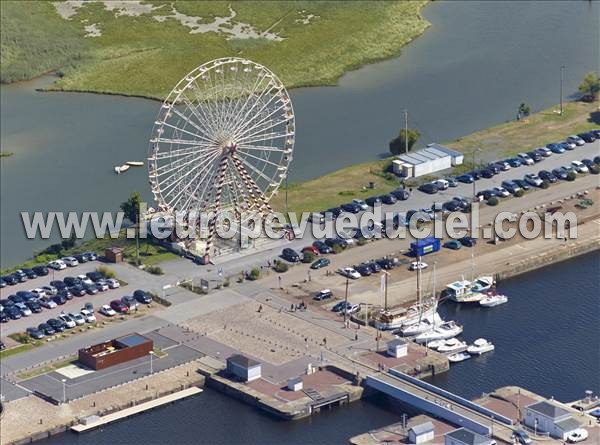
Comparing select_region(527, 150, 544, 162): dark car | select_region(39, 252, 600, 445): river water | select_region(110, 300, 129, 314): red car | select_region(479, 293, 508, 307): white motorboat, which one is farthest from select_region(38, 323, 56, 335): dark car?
select_region(527, 150, 544, 162): dark car

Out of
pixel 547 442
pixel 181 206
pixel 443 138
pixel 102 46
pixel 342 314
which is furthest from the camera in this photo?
pixel 102 46

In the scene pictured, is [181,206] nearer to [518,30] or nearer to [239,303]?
[239,303]

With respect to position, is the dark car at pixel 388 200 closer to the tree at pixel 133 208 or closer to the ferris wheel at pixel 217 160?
the ferris wheel at pixel 217 160

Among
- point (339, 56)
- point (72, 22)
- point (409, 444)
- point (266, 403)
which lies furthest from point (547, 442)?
point (72, 22)

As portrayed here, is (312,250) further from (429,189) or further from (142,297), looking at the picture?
(429,189)

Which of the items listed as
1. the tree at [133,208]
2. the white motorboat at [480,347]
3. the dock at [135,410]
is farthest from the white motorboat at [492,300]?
the tree at [133,208]

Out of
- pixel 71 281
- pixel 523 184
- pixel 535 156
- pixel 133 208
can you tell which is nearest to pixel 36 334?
pixel 71 281
